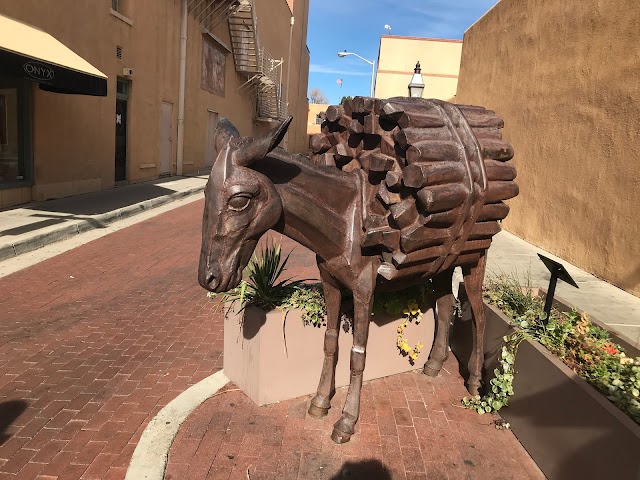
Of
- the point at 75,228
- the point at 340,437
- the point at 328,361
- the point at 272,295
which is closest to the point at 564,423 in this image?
the point at 340,437

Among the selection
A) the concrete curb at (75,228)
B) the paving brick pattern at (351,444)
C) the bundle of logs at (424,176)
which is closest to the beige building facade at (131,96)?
the concrete curb at (75,228)

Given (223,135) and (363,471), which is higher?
(223,135)

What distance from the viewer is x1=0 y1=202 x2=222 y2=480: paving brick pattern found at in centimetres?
309

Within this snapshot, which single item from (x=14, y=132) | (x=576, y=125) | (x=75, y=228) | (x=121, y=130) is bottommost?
(x=75, y=228)

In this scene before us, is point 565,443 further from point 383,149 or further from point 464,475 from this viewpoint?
point 383,149

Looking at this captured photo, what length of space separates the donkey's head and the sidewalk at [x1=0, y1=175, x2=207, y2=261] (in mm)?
5823

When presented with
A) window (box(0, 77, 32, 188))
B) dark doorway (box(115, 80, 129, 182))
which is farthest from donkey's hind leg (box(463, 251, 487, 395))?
dark doorway (box(115, 80, 129, 182))

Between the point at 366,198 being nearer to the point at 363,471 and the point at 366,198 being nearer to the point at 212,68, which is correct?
the point at 363,471

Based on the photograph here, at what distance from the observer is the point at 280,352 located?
364 cm

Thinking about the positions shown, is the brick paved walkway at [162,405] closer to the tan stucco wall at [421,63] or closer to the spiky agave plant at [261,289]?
the spiky agave plant at [261,289]

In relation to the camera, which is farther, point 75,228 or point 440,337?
point 75,228

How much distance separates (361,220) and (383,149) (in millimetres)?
488

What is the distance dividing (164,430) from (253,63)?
79.9 feet

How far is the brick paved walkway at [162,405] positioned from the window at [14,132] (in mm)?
5858
